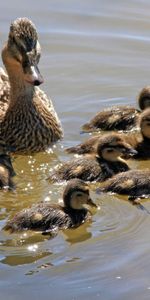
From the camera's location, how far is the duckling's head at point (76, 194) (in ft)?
21.9

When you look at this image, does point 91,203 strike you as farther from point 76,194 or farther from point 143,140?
point 143,140

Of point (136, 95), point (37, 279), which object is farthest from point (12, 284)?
point (136, 95)

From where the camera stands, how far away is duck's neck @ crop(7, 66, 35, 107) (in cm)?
831

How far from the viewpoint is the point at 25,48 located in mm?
7883

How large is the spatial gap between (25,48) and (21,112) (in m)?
0.74

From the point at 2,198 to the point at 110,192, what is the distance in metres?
0.77

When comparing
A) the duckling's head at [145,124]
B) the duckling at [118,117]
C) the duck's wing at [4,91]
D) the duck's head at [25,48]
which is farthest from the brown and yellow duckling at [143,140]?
the duck's wing at [4,91]

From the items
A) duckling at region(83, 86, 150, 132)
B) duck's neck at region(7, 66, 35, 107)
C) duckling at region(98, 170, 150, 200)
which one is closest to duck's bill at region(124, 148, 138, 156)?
duckling at region(98, 170, 150, 200)

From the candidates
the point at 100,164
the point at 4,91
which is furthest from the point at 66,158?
the point at 4,91

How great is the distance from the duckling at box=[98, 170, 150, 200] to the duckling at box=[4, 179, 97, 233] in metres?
0.35

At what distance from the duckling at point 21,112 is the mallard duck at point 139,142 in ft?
1.25

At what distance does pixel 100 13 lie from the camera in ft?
34.8

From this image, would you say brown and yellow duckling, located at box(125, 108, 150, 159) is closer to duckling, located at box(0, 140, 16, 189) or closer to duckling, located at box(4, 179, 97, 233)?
duckling, located at box(0, 140, 16, 189)

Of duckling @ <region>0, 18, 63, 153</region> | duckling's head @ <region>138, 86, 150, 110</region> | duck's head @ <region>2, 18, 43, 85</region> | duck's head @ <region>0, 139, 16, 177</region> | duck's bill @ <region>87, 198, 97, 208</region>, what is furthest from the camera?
duckling's head @ <region>138, 86, 150, 110</region>
